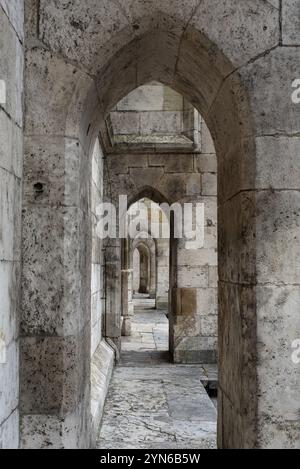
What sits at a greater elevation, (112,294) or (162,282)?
(112,294)

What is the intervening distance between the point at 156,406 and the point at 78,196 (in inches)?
116

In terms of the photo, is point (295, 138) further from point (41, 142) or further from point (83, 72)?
point (41, 142)

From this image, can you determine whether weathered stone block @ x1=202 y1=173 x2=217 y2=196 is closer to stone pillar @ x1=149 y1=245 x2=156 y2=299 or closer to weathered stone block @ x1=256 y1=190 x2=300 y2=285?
weathered stone block @ x1=256 y1=190 x2=300 y2=285

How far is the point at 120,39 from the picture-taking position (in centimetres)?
207

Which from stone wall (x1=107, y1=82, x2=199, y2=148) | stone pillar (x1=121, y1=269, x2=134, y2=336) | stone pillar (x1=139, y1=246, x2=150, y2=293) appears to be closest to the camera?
stone wall (x1=107, y1=82, x2=199, y2=148)

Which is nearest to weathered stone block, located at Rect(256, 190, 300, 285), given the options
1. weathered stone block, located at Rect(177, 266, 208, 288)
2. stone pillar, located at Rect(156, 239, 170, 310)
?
weathered stone block, located at Rect(177, 266, 208, 288)

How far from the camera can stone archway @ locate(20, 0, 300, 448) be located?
1972 millimetres

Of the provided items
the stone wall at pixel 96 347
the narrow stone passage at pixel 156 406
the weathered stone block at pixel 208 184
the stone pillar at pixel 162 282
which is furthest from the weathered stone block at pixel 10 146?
the stone pillar at pixel 162 282

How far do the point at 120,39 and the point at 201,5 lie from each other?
402mm

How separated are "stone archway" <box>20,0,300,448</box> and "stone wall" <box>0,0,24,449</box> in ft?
0.22

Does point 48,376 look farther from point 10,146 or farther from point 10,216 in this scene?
point 10,146

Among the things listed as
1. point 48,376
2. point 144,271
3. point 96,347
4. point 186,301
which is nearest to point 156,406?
point 96,347

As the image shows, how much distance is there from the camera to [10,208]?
72.7 inches
